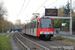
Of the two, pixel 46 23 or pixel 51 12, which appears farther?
pixel 51 12

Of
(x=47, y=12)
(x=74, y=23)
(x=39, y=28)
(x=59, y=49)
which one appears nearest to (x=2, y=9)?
(x=47, y=12)

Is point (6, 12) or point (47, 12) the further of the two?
point (6, 12)

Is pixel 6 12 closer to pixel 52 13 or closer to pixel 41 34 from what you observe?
pixel 52 13

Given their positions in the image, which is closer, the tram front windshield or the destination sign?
the tram front windshield

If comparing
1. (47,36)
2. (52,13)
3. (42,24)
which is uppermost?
(52,13)

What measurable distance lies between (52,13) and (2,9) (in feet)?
57.4

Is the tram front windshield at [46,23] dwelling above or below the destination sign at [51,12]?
below

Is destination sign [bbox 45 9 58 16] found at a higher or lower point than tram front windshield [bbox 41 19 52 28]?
higher

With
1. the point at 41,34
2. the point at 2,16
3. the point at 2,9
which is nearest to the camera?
the point at 41,34

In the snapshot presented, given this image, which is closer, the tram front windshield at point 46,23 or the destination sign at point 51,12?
the tram front windshield at point 46,23

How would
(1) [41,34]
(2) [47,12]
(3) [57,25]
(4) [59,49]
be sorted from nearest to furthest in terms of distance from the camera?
(4) [59,49] → (1) [41,34] → (2) [47,12] → (3) [57,25]

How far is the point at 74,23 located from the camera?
54.7m

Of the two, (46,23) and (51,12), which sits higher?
(51,12)

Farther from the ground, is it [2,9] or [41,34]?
[2,9]
